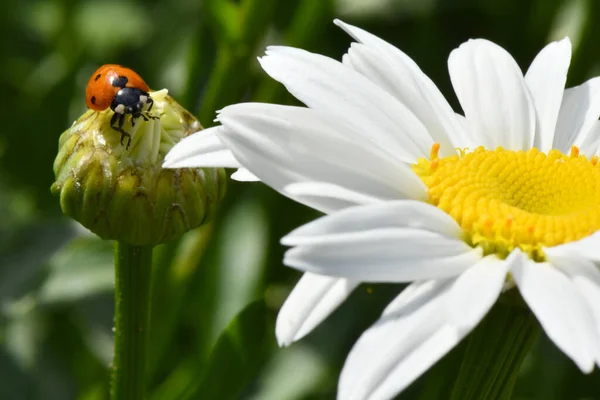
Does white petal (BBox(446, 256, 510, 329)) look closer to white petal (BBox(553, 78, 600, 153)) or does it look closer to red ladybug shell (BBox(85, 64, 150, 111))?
white petal (BBox(553, 78, 600, 153))

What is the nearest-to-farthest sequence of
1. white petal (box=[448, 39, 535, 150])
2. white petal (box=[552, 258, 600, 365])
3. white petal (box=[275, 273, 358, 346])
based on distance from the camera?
white petal (box=[552, 258, 600, 365]) < white petal (box=[275, 273, 358, 346]) < white petal (box=[448, 39, 535, 150])

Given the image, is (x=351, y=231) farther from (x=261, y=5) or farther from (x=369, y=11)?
(x=369, y=11)

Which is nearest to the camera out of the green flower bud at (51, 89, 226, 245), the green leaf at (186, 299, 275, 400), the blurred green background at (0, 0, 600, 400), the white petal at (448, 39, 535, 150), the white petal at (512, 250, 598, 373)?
the white petal at (512, 250, 598, 373)

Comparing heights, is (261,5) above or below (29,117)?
above

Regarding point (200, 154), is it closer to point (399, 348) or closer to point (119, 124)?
point (119, 124)

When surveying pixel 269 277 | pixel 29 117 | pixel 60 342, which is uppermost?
pixel 29 117

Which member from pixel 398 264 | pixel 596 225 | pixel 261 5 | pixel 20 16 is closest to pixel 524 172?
pixel 596 225

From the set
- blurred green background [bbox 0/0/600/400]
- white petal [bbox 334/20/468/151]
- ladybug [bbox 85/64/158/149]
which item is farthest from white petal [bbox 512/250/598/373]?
ladybug [bbox 85/64/158/149]

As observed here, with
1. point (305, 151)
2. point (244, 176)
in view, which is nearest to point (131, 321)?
point (244, 176)
